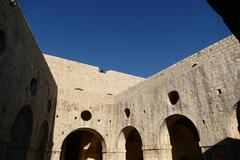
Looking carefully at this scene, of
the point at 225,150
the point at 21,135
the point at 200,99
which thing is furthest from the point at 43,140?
the point at 225,150

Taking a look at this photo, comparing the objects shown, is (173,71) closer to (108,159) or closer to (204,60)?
(204,60)

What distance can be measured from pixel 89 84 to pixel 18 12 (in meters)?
14.2

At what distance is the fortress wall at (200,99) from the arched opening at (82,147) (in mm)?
6462

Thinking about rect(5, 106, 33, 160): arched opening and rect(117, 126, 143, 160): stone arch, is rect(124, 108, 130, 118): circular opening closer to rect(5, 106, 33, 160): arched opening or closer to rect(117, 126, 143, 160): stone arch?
rect(117, 126, 143, 160): stone arch

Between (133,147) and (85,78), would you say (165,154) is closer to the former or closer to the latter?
(133,147)

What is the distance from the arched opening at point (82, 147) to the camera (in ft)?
→ 58.7

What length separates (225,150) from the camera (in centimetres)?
794

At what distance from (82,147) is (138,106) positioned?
835 centimetres

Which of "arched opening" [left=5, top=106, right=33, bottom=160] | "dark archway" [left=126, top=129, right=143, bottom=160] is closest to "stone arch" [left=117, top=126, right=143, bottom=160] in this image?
"dark archway" [left=126, top=129, right=143, bottom=160]

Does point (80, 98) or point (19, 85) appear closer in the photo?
point (19, 85)

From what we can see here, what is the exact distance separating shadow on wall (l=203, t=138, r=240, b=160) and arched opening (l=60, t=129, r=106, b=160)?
11542mm

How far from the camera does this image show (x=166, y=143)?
36.9ft

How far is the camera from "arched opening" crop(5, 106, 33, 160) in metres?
9.07

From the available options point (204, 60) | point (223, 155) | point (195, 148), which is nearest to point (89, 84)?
point (195, 148)
